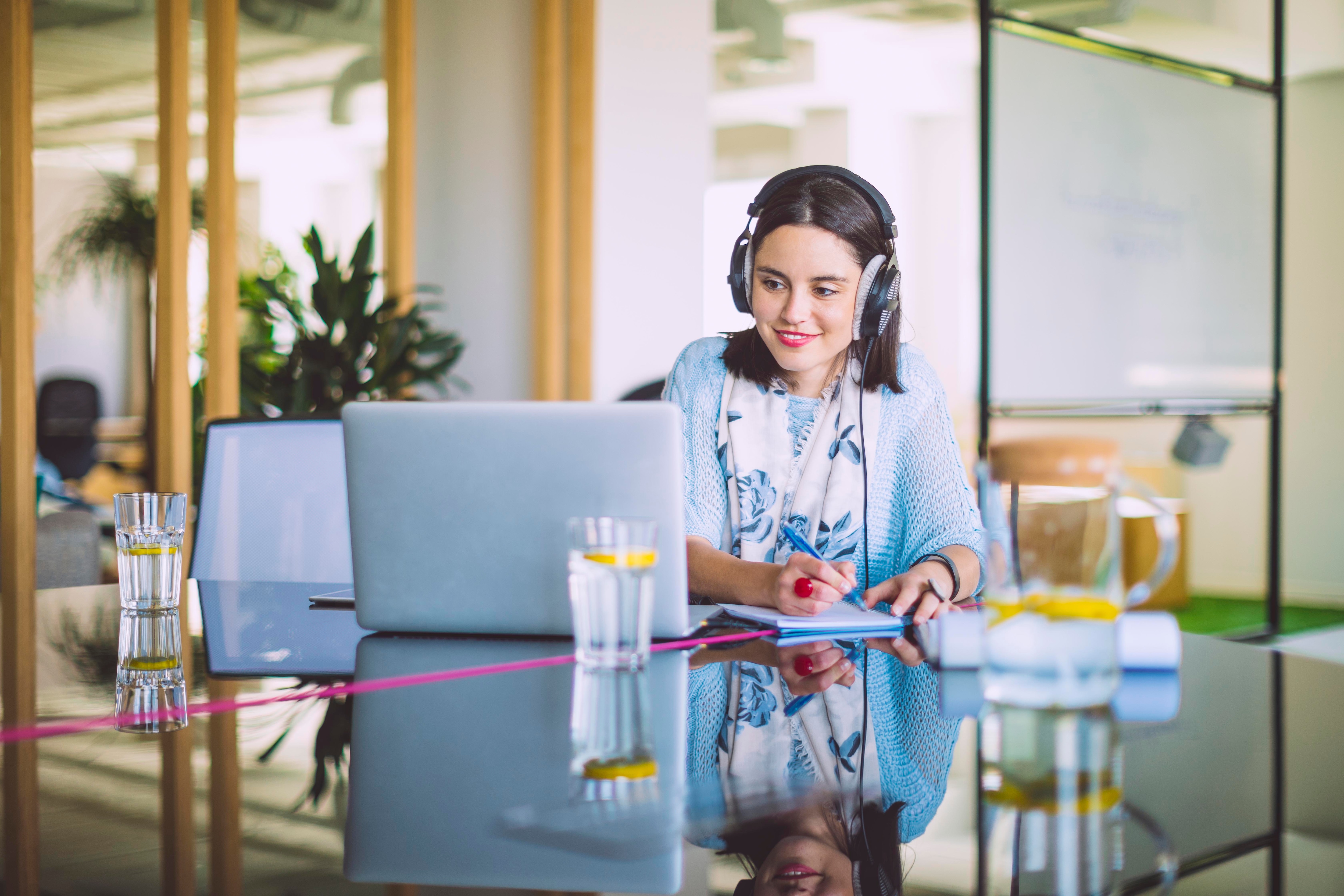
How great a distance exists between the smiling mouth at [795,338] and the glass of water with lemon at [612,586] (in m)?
0.82

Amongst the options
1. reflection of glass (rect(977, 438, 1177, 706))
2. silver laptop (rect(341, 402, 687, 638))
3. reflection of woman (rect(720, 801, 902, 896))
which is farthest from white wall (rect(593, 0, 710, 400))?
reflection of woman (rect(720, 801, 902, 896))

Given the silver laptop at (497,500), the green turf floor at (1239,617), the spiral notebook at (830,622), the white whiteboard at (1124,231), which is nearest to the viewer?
the silver laptop at (497,500)

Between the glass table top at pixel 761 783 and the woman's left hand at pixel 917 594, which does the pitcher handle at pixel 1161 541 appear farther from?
the woman's left hand at pixel 917 594

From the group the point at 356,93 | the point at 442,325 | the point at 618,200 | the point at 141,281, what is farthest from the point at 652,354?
the point at 141,281

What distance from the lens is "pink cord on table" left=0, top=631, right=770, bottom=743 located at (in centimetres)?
92

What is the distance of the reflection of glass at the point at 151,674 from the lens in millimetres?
950

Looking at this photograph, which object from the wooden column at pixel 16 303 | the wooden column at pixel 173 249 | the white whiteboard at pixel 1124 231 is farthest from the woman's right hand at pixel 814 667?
the white whiteboard at pixel 1124 231

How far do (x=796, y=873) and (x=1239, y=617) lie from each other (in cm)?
602

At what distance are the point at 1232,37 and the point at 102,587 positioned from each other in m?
5.73

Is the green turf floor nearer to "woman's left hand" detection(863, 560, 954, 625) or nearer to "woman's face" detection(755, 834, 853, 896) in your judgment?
"woman's left hand" detection(863, 560, 954, 625)

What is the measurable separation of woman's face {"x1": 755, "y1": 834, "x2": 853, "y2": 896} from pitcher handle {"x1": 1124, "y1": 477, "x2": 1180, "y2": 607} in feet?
1.26

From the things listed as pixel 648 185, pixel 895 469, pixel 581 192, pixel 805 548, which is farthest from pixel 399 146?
pixel 805 548

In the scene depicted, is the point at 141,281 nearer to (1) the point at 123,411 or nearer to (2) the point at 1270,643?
(1) the point at 123,411

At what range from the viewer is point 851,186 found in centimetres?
186
